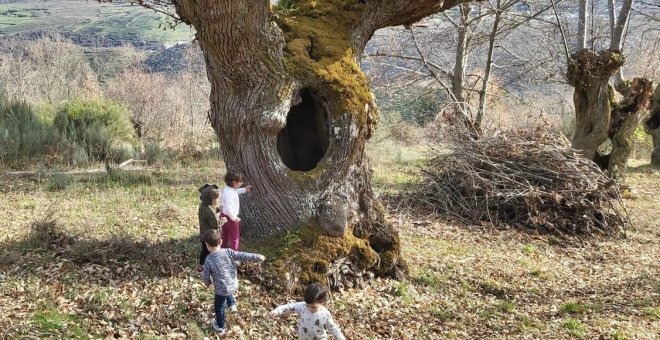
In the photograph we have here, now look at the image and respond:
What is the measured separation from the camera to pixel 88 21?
184 feet

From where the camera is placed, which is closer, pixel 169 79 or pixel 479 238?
pixel 479 238

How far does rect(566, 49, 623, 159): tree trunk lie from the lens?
1229cm

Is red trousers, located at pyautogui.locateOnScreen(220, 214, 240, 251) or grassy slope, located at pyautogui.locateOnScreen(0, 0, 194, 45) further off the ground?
grassy slope, located at pyautogui.locateOnScreen(0, 0, 194, 45)

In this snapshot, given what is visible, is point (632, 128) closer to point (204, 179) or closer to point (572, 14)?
point (572, 14)

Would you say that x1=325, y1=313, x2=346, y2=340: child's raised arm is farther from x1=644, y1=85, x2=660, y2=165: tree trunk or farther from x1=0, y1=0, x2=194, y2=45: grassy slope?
x1=0, y1=0, x2=194, y2=45: grassy slope

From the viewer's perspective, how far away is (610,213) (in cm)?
1073

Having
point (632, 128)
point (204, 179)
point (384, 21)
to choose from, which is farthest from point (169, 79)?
point (384, 21)

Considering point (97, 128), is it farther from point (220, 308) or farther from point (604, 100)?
point (604, 100)

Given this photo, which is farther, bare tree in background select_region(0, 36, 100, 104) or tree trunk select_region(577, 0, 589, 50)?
bare tree in background select_region(0, 36, 100, 104)

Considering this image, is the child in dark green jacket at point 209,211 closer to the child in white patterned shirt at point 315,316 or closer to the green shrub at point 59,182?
the child in white patterned shirt at point 315,316

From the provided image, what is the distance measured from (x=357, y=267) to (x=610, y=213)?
6.85 meters

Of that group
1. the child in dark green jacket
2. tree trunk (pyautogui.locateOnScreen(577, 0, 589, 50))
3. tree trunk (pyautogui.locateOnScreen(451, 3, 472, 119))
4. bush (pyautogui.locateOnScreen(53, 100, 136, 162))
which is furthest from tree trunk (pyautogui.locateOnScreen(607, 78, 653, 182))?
bush (pyautogui.locateOnScreen(53, 100, 136, 162))

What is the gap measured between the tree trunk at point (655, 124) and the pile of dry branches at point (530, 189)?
9.60 metres

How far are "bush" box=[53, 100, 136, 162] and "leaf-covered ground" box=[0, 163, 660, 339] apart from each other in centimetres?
391
